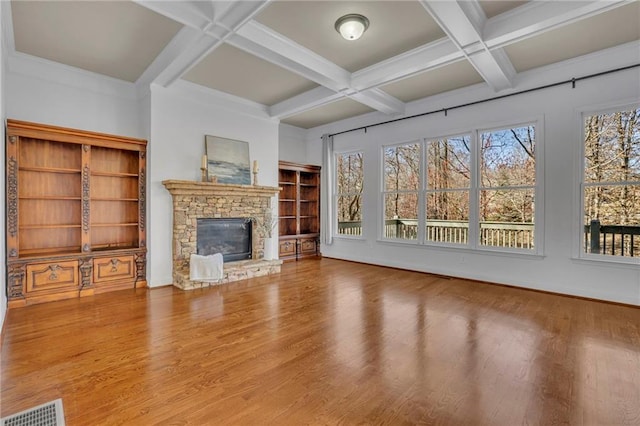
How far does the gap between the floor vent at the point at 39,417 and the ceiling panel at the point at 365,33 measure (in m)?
3.68

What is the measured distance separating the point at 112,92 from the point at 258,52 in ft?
8.93

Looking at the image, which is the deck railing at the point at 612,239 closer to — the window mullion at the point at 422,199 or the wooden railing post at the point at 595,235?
the wooden railing post at the point at 595,235

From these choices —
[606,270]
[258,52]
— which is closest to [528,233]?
[606,270]

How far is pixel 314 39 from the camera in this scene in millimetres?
3797

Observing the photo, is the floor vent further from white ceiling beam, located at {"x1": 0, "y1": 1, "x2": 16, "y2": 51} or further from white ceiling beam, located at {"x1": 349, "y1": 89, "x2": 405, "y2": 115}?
white ceiling beam, located at {"x1": 349, "y1": 89, "x2": 405, "y2": 115}

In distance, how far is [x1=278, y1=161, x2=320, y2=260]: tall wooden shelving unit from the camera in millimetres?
7336

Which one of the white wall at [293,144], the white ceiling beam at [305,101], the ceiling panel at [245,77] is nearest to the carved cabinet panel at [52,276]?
the ceiling panel at [245,77]

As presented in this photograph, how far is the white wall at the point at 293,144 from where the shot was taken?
7.73 m

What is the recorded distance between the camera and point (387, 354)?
267 centimetres

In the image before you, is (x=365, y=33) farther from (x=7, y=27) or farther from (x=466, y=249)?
(x=7, y=27)

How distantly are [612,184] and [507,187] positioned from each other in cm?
124

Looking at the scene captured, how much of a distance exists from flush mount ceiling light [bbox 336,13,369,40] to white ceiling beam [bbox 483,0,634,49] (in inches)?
53.9

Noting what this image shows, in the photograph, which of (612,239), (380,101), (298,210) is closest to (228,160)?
(298,210)

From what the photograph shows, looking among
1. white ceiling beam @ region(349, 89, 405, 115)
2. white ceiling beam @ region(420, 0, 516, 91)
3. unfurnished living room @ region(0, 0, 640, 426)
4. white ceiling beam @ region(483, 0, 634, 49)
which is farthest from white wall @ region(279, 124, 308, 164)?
white ceiling beam @ region(483, 0, 634, 49)
